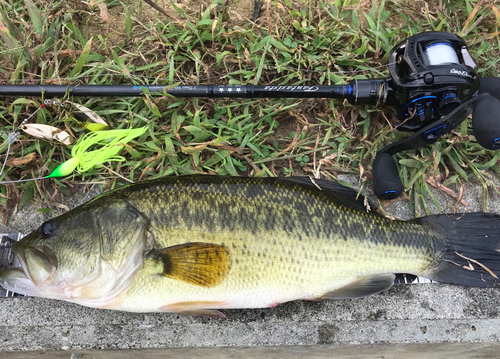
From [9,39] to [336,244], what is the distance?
297 cm

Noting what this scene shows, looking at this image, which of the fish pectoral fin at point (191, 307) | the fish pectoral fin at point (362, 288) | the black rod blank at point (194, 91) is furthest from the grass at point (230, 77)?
the fish pectoral fin at point (191, 307)

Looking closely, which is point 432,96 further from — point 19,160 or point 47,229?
point 19,160

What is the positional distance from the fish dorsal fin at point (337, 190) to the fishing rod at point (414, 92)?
0.57ft

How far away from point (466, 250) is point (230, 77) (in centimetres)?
218

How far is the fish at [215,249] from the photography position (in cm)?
195

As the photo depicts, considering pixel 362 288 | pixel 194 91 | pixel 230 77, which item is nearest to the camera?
pixel 362 288

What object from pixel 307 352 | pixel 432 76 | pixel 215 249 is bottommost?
pixel 307 352

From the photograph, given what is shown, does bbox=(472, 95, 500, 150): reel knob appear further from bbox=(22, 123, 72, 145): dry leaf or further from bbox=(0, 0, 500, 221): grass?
bbox=(22, 123, 72, 145): dry leaf

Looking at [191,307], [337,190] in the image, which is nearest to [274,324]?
[191,307]

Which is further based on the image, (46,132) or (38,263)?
(46,132)

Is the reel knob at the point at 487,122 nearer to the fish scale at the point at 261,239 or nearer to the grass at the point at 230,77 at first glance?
the grass at the point at 230,77

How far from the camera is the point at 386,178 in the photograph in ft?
7.82

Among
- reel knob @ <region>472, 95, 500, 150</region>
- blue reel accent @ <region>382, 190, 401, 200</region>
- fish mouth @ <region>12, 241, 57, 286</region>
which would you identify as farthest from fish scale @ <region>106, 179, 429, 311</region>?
reel knob @ <region>472, 95, 500, 150</region>

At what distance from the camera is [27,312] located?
7.82 feet
